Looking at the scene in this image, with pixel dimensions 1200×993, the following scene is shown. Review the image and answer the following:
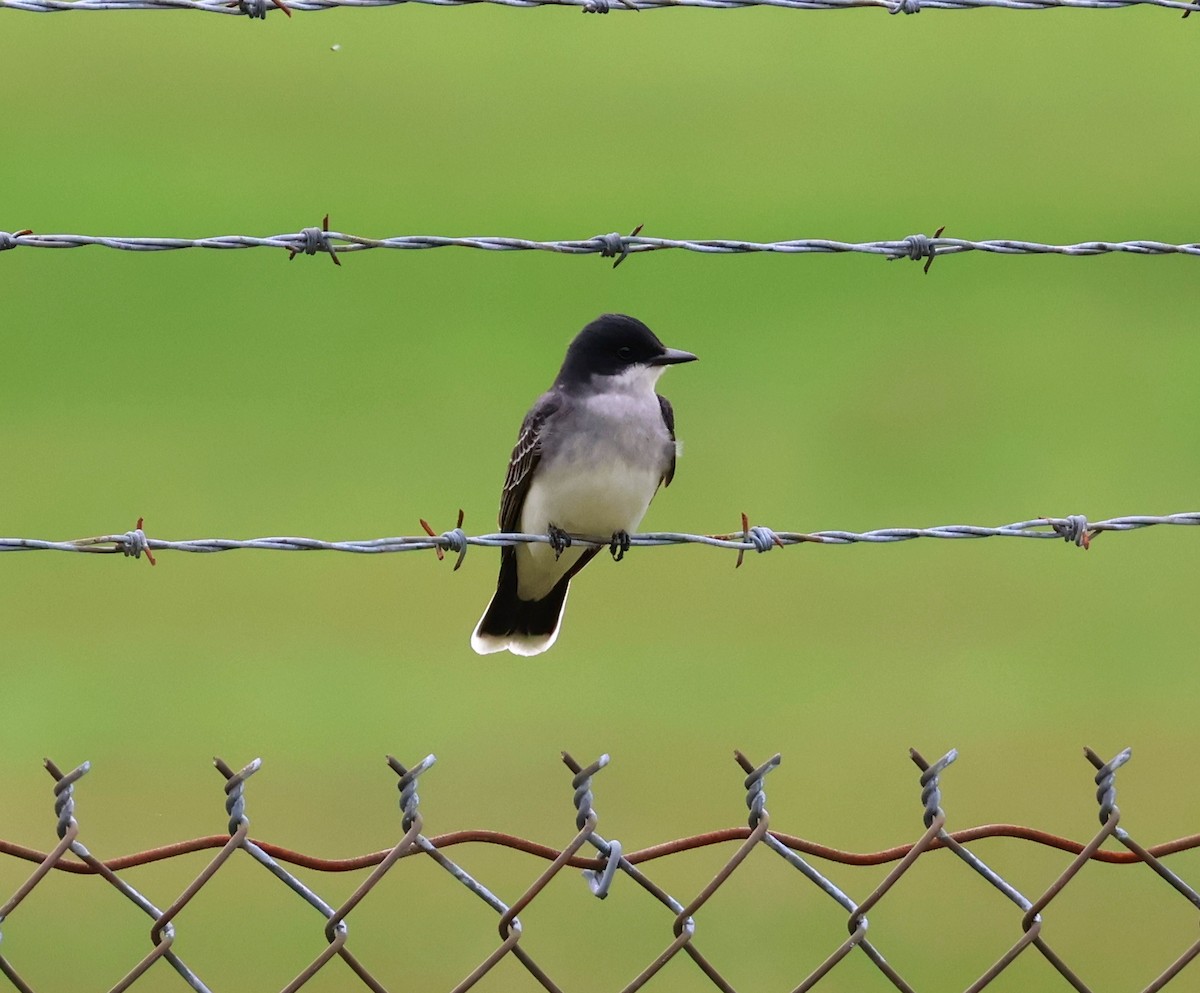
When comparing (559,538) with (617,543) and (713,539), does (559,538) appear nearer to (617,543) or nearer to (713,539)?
(617,543)

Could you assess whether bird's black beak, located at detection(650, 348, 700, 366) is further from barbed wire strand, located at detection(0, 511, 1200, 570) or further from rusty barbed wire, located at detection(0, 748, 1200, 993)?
rusty barbed wire, located at detection(0, 748, 1200, 993)

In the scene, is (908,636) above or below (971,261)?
below

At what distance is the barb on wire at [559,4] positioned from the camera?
13.8 ft

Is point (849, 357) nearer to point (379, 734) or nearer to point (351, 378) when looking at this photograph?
point (351, 378)

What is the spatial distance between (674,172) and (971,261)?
5.15m

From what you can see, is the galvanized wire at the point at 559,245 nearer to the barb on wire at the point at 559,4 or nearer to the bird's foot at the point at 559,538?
the barb on wire at the point at 559,4

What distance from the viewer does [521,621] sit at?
21.8 feet

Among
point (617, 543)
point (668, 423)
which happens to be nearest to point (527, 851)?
point (617, 543)

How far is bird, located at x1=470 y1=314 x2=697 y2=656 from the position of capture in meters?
6.07

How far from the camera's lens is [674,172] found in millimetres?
26844

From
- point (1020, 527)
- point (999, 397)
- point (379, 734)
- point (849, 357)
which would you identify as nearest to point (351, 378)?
point (849, 357)

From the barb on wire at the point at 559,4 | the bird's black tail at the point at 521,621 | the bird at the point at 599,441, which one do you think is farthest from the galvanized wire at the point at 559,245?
the bird's black tail at the point at 521,621

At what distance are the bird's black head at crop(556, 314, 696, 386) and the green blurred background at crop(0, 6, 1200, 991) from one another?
1.77 metres

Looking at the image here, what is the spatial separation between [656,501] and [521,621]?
9367mm
